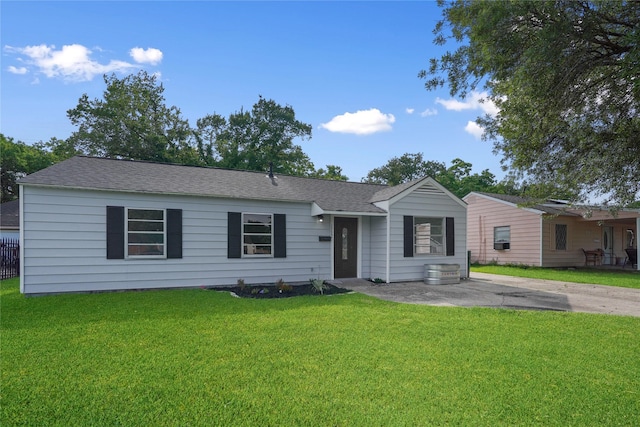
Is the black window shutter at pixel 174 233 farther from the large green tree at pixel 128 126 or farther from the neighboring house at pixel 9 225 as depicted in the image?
the large green tree at pixel 128 126

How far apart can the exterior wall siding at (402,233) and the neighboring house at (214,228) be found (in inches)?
1.4

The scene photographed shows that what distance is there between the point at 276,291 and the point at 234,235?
212cm

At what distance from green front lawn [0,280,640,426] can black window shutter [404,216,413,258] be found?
4.76 metres

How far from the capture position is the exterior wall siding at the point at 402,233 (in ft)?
36.2

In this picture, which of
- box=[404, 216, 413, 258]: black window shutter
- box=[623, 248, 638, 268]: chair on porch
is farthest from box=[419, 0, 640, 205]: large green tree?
box=[623, 248, 638, 268]: chair on porch

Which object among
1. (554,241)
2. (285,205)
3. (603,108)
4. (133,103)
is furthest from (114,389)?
(133,103)

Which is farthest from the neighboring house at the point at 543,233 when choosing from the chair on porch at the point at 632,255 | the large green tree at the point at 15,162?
the large green tree at the point at 15,162

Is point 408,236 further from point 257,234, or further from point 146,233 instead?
point 146,233

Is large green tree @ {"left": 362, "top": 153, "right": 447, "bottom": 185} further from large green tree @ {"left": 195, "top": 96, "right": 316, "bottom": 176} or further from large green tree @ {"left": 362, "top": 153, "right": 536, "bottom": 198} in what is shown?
large green tree @ {"left": 195, "top": 96, "right": 316, "bottom": 176}

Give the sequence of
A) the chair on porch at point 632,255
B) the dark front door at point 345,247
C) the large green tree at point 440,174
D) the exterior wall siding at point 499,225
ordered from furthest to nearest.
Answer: the large green tree at point 440,174
the chair on porch at point 632,255
the exterior wall siding at point 499,225
the dark front door at point 345,247

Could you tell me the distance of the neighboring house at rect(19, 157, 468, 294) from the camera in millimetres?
8305

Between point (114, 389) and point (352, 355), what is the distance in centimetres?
249

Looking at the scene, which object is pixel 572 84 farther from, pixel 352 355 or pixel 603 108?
pixel 352 355

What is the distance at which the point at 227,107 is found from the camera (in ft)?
92.4
